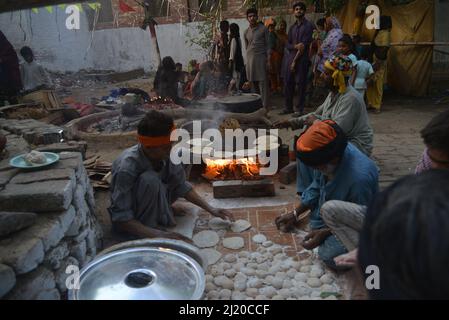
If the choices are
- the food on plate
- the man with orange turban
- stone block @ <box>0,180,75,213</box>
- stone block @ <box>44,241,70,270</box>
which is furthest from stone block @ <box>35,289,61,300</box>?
the man with orange turban

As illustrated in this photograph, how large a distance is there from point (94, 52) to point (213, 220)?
13.2 metres

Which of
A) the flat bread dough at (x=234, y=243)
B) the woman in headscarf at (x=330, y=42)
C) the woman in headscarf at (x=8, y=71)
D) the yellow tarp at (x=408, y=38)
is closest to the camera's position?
the flat bread dough at (x=234, y=243)

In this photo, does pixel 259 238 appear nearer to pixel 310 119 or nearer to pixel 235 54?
pixel 310 119

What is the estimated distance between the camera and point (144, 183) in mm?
3326

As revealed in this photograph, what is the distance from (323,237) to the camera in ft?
10.2

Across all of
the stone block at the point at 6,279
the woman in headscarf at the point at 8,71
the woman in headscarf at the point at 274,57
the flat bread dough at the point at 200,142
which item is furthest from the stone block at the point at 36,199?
the woman in headscarf at the point at 274,57

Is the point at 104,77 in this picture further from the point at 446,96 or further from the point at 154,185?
the point at 154,185

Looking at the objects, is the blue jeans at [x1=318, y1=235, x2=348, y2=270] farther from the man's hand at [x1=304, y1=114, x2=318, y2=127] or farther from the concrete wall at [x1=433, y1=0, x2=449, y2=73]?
the concrete wall at [x1=433, y1=0, x2=449, y2=73]

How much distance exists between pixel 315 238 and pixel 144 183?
151 cm

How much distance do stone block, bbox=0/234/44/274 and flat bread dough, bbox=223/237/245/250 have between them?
5.46 ft

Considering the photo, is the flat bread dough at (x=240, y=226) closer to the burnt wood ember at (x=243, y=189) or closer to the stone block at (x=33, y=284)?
the burnt wood ember at (x=243, y=189)

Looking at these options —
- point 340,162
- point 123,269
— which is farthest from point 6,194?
point 340,162

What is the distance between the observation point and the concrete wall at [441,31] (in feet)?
33.4

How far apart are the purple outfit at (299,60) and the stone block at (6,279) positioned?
7.00 m
